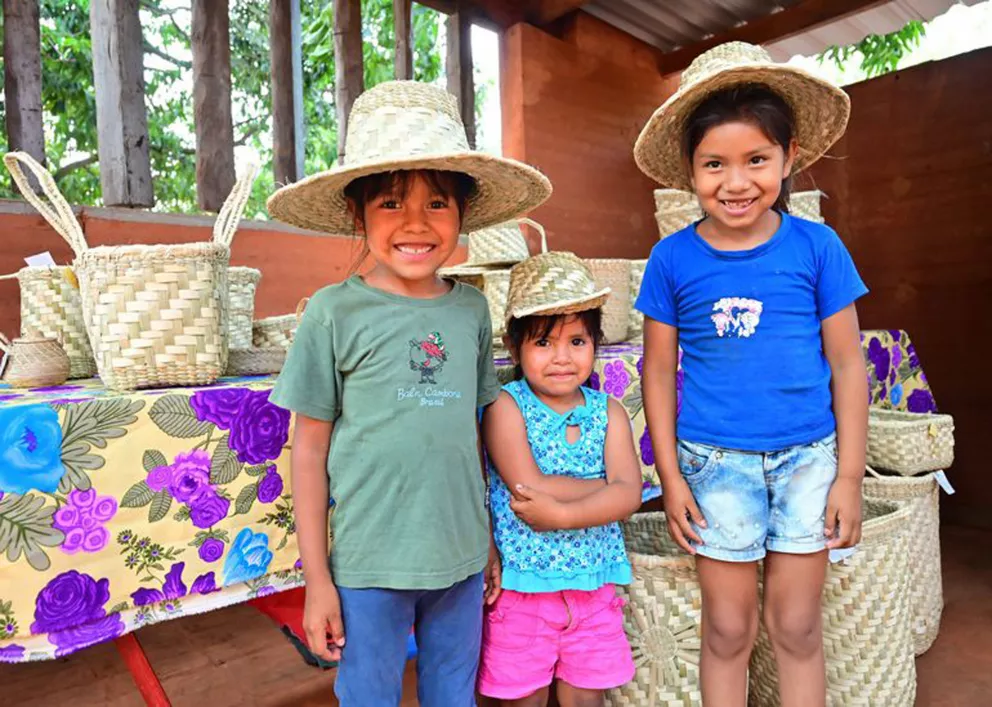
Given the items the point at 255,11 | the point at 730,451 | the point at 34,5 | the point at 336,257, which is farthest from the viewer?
the point at 255,11

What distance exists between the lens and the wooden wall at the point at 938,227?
3.40 metres

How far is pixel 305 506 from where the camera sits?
116 centimetres

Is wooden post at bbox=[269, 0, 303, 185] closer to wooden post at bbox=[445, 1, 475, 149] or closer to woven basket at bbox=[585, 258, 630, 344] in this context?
wooden post at bbox=[445, 1, 475, 149]

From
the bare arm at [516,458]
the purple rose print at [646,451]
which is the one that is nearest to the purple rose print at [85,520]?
the bare arm at [516,458]

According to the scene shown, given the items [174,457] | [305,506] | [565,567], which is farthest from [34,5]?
[565,567]

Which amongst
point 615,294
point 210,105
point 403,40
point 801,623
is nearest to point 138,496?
point 801,623

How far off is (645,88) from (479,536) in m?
4.06

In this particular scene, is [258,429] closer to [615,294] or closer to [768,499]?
[768,499]

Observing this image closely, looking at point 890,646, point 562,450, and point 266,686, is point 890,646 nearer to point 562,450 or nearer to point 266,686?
point 562,450

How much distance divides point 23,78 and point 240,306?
1.34 metres

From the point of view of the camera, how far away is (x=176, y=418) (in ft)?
3.92

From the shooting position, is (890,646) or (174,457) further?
(890,646)

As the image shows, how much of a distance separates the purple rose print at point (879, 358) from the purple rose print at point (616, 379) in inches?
52.3

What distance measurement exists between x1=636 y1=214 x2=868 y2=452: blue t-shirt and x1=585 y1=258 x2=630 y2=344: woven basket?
42.0 inches
